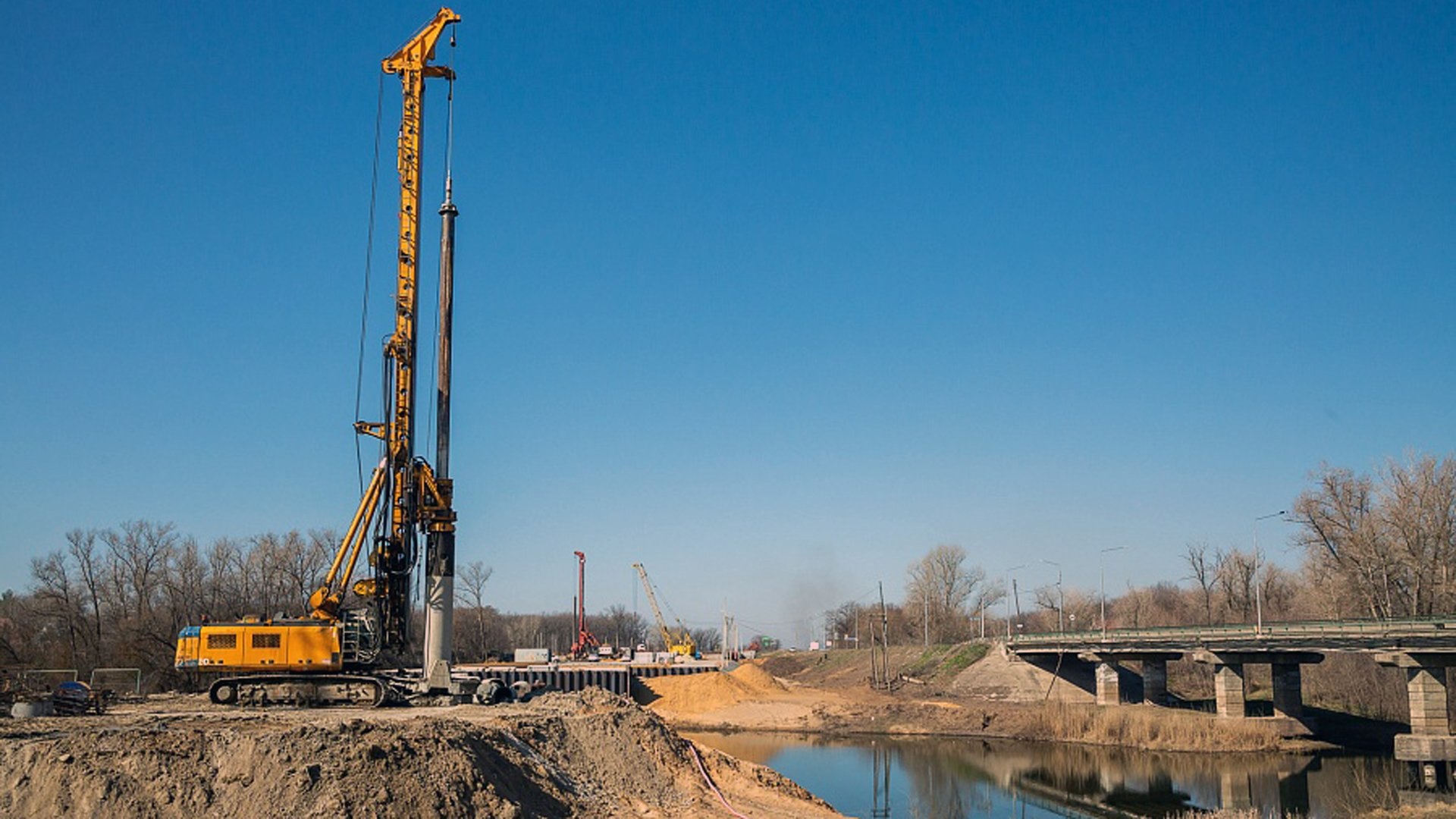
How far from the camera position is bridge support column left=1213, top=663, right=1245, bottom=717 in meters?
63.9

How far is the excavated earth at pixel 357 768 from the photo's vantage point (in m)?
21.8

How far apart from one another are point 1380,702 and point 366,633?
6039 centimetres

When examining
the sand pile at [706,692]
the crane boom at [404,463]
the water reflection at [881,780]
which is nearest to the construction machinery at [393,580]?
the crane boom at [404,463]

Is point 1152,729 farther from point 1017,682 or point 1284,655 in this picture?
point 1017,682

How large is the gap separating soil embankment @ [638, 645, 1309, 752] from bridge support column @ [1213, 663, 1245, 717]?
123cm

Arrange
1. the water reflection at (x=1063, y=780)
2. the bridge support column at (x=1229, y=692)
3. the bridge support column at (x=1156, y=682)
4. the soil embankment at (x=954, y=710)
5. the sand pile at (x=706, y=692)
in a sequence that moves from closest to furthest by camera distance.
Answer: the water reflection at (x=1063, y=780)
the soil embankment at (x=954, y=710)
the bridge support column at (x=1229, y=692)
the bridge support column at (x=1156, y=682)
the sand pile at (x=706, y=692)

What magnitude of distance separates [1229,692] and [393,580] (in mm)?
49076

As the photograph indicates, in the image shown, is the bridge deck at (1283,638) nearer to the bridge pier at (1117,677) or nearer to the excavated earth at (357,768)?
the bridge pier at (1117,677)

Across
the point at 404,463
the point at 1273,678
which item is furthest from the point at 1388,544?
the point at 404,463

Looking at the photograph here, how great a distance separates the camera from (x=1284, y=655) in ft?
205

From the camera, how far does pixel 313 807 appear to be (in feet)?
71.3

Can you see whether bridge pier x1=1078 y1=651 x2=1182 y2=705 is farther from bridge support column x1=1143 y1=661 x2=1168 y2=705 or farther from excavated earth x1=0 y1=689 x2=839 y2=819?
excavated earth x1=0 y1=689 x2=839 y2=819

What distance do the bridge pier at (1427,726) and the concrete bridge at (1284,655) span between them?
34mm

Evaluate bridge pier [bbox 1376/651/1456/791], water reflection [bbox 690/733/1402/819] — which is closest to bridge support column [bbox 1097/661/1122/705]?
water reflection [bbox 690/733/1402/819]
